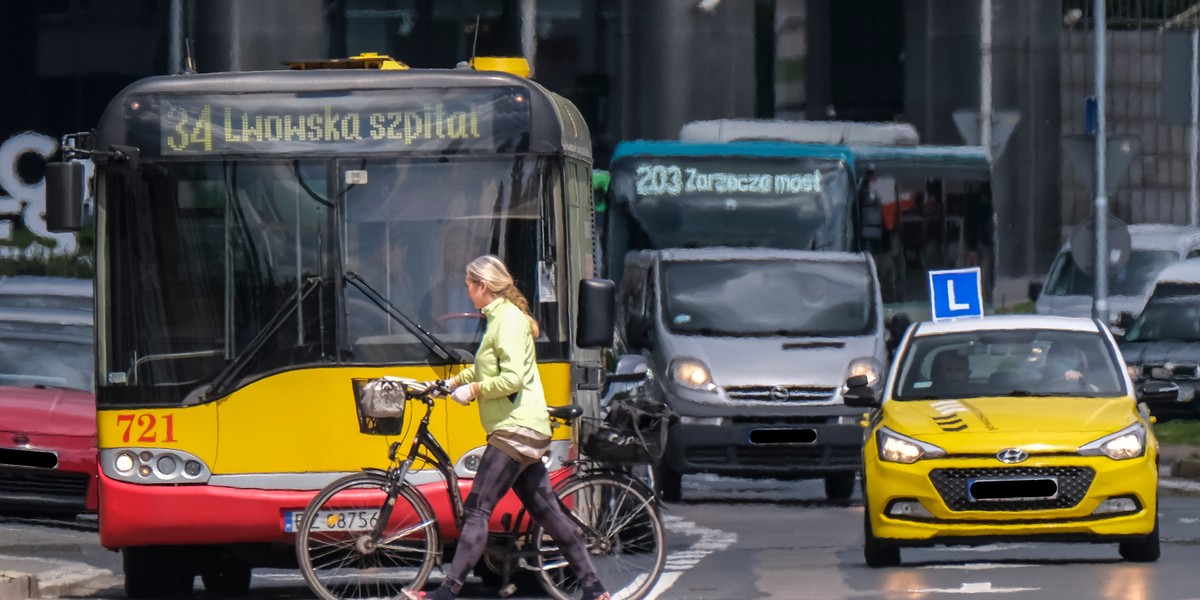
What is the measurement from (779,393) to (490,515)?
332 inches

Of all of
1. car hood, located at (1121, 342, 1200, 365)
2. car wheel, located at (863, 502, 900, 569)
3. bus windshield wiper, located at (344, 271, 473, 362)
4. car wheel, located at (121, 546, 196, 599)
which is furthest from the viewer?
car hood, located at (1121, 342, 1200, 365)

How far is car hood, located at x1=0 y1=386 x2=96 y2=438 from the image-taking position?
17.9 meters

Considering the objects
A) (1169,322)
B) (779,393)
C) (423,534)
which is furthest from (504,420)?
(1169,322)

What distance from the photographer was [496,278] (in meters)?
11.8

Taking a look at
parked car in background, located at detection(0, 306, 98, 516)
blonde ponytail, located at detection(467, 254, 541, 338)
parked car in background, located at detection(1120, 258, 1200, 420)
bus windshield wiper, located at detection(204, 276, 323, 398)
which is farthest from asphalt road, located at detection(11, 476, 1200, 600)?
parked car in background, located at detection(1120, 258, 1200, 420)

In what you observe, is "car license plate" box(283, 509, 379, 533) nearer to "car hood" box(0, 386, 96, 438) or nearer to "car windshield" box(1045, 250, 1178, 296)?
"car hood" box(0, 386, 96, 438)

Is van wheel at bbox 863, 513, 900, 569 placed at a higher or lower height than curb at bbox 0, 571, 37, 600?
lower

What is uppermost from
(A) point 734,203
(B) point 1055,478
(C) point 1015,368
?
(A) point 734,203

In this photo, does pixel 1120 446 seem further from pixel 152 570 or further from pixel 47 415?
pixel 47 415

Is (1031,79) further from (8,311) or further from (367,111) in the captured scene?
(367,111)

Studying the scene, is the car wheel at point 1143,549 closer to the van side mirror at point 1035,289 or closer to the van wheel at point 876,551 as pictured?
the van wheel at point 876,551

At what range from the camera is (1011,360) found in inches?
642

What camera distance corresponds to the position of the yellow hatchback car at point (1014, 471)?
14031mm

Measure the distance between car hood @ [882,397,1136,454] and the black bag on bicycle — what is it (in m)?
2.16
